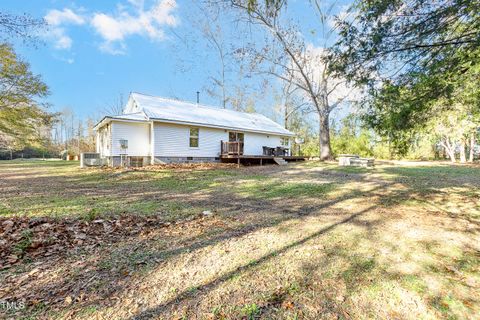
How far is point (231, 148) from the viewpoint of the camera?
1583 cm

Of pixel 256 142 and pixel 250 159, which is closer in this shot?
pixel 250 159

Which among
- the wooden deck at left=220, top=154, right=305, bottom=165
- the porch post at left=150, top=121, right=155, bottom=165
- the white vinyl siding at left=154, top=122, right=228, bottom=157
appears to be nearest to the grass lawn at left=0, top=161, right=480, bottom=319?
the porch post at left=150, top=121, right=155, bottom=165

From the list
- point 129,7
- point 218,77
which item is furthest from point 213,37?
point 129,7

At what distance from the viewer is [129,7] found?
14.0 m

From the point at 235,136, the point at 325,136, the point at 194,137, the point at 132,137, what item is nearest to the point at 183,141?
the point at 194,137

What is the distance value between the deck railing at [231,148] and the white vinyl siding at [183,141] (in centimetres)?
39

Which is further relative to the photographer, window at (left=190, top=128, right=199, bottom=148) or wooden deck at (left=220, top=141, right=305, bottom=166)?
window at (left=190, top=128, right=199, bottom=148)

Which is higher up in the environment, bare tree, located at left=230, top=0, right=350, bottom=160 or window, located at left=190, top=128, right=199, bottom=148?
bare tree, located at left=230, top=0, right=350, bottom=160

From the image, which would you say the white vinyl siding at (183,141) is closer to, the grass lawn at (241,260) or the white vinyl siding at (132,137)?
the white vinyl siding at (132,137)

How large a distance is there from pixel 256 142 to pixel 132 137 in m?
9.51

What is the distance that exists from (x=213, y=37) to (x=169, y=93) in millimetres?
10963

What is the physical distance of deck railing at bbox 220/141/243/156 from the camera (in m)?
15.1

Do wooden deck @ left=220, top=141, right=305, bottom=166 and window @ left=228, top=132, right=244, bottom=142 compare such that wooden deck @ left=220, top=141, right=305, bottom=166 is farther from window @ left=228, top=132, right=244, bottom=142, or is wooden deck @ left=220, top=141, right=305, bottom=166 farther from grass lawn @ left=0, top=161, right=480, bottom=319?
grass lawn @ left=0, top=161, right=480, bottom=319

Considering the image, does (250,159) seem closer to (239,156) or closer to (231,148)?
(231,148)
